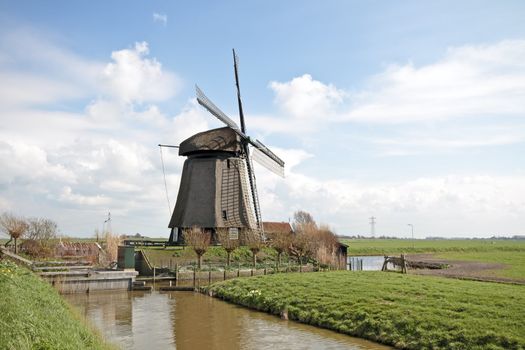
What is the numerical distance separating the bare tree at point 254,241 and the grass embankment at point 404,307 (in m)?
11.2

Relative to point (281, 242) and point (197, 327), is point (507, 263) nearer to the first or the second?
point (281, 242)

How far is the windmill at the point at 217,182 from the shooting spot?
3759 cm

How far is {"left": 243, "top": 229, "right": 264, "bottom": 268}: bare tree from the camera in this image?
33.9 meters

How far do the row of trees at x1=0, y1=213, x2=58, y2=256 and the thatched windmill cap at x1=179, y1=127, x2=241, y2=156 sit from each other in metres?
11.8

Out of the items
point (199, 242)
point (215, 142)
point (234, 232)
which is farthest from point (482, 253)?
point (199, 242)

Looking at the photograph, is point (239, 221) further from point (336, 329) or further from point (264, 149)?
point (336, 329)

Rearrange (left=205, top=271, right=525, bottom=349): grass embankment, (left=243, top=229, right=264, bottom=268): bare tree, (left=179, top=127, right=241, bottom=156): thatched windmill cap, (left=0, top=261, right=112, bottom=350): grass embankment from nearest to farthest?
(left=0, top=261, right=112, bottom=350): grass embankment → (left=205, top=271, right=525, bottom=349): grass embankment → (left=243, top=229, right=264, bottom=268): bare tree → (left=179, top=127, right=241, bottom=156): thatched windmill cap

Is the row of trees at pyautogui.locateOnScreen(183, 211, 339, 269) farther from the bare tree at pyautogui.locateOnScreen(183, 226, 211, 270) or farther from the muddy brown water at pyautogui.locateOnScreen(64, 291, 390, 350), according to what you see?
the muddy brown water at pyautogui.locateOnScreen(64, 291, 390, 350)

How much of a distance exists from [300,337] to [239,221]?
2391cm

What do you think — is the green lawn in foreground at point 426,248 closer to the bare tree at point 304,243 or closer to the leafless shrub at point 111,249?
the bare tree at point 304,243

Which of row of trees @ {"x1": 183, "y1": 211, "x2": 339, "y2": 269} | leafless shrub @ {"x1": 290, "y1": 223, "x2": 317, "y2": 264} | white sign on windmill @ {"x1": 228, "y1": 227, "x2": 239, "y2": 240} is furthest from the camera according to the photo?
white sign on windmill @ {"x1": 228, "y1": 227, "x2": 239, "y2": 240}

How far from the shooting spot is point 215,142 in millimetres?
38156

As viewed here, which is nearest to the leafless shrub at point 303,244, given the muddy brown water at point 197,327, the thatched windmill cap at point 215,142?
the thatched windmill cap at point 215,142

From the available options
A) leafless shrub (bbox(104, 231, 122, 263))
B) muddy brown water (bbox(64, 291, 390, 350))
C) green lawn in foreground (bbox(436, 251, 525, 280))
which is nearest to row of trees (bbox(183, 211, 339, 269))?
leafless shrub (bbox(104, 231, 122, 263))
